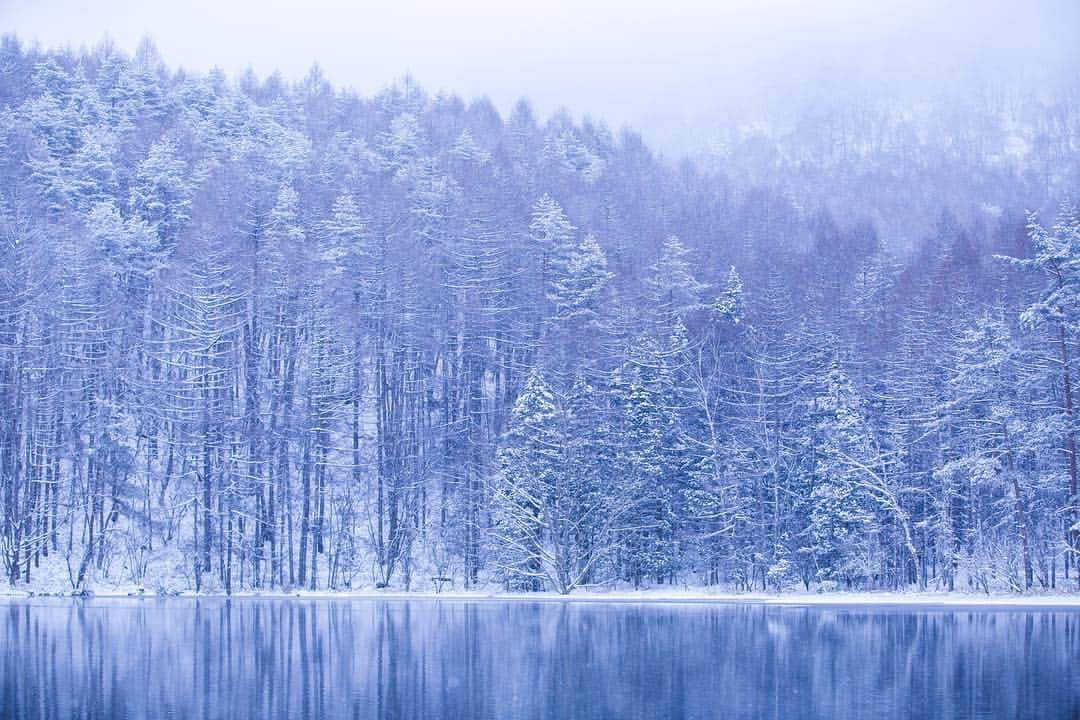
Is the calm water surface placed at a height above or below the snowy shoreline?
above

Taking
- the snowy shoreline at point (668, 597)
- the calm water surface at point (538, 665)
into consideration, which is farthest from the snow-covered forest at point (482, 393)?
the calm water surface at point (538, 665)

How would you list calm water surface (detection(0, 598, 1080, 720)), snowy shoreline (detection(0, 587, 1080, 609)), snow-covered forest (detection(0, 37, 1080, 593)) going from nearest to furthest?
calm water surface (detection(0, 598, 1080, 720)), snowy shoreline (detection(0, 587, 1080, 609)), snow-covered forest (detection(0, 37, 1080, 593))

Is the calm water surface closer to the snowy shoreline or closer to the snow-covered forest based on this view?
the snowy shoreline

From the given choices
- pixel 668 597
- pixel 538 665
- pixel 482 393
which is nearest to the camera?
pixel 538 665

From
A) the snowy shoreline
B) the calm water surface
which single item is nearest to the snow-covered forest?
the snowy shoreline

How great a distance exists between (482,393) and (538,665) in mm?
41302

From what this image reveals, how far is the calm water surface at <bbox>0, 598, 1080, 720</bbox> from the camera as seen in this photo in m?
17.0

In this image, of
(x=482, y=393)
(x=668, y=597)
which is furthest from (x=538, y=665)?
(x=482, y=393)

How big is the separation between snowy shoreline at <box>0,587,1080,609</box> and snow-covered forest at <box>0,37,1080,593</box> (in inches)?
45.1

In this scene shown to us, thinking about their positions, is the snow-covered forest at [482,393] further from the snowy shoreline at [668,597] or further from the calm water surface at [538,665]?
the calm water surface at [538,665]

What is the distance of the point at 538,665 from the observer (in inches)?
882

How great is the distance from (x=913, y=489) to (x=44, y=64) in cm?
6659

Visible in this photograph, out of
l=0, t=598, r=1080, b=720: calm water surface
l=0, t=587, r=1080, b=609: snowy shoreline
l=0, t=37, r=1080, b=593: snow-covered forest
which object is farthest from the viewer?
l=0, t=37, r=1080, b=593: snow-covered forest

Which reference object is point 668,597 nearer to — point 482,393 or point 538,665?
point 482,393
